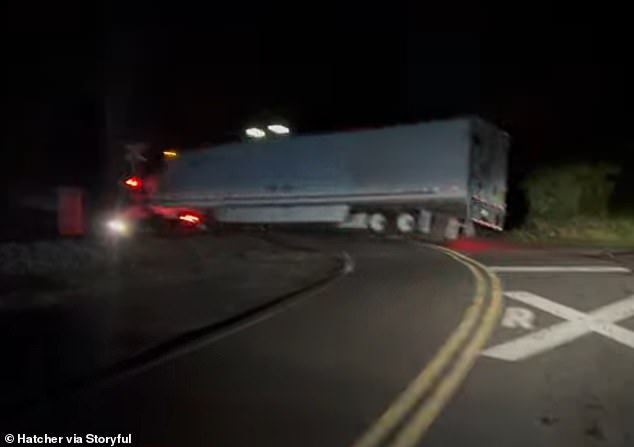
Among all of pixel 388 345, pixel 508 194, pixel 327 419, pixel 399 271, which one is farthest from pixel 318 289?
pixel 508 194

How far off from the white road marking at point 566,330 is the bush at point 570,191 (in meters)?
16.0

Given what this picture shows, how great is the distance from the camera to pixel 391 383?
7555 millimetres

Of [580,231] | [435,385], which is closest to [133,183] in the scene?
[580,231]

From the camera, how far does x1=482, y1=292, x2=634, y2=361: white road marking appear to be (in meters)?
8.85

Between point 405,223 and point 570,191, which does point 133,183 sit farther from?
point 570,191

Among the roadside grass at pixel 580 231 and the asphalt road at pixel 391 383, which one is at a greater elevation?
the roadside grass at pixel 580 231

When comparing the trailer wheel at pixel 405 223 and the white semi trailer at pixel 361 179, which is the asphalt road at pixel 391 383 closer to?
the white semi trailer at pixel 361 179

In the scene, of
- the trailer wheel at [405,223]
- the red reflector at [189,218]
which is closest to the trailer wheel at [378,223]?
the trailer wheel at [405,223]

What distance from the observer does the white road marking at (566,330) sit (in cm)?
885

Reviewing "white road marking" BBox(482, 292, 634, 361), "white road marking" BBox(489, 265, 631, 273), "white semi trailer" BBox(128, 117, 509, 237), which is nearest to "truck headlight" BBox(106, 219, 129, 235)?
"white semi trailer" BBox(128, 117, 509, 237)

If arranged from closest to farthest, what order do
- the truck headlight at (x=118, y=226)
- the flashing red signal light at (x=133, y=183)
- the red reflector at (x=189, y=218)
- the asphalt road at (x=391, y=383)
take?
the asphalt road at (x=391, y=383) < the truck headlight at (x=118, y=226) < the red reflector at (x=189, y=218) < the flashing red signal light at (x=133, y=183)

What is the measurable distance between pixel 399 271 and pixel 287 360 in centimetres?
810

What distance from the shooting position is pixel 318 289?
13922mm

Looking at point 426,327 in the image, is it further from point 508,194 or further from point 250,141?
point 250,141
